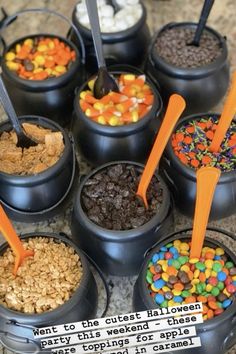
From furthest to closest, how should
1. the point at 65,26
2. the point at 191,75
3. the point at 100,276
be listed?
1. the point at 65,26
2. the point at 191,75
3. the point at 100,276

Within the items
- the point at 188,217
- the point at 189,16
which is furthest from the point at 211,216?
the point at 189,16

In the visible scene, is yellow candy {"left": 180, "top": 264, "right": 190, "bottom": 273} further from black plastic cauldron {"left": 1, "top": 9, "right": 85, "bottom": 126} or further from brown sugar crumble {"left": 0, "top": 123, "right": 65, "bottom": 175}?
black plastic cauldron {"left": 1, "top": 9, "right": 85, "bottom": 126}

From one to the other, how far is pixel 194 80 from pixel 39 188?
366mm

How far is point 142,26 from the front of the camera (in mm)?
1181

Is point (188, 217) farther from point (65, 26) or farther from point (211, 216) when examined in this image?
point (65, 26)

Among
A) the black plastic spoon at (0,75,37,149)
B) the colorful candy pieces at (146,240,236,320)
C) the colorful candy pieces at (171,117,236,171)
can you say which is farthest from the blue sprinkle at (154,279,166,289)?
the black plastic spoon at (0,75,37,149)

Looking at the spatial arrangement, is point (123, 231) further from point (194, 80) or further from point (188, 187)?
point (194, 80)

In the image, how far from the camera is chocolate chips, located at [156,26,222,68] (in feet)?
3.66

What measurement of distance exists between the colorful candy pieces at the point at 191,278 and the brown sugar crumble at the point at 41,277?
12cm

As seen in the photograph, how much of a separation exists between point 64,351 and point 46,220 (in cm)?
26

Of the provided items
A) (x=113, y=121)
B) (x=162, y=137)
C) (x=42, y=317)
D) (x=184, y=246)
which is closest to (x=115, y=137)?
(x=113, y=121)

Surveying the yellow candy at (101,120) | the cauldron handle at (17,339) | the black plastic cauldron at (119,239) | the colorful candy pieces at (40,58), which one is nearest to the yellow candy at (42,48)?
the colorful candy pieces at (40,58)

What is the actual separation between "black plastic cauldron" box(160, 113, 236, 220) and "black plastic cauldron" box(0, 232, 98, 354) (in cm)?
21

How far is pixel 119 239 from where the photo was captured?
0.86 meters
